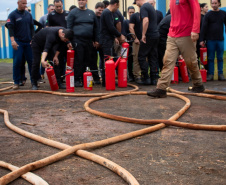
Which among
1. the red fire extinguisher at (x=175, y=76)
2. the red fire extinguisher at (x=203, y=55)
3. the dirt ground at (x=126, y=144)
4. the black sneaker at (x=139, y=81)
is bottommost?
the dirt ground at (x=126, y=144)

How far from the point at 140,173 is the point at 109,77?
15.6 feet

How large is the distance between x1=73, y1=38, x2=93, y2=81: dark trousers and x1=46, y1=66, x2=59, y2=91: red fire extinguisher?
0.78 meters

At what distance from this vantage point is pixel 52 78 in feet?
24.2

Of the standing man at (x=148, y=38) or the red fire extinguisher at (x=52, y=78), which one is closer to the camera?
the red fire extinguisher at (x=52, y=78)

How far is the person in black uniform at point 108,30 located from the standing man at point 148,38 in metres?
0.55

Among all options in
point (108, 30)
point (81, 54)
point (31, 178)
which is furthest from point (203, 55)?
point (31, 178)

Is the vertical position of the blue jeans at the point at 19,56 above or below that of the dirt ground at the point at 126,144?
above

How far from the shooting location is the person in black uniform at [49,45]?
718 cm

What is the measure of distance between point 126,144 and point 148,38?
483cm

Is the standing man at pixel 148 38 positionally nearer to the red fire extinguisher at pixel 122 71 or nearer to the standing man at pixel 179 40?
the red fire extinguisher at pixel 122 71

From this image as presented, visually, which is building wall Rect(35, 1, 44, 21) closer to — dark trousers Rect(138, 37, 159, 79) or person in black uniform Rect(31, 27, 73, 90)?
person in black uniform Rect(31, 27, 73, 90)

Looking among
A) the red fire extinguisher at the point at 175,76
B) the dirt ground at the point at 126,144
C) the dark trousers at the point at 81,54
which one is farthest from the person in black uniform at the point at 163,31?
the dirt ground at the point at 126,144

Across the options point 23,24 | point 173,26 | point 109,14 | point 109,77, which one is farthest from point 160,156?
point 23,24

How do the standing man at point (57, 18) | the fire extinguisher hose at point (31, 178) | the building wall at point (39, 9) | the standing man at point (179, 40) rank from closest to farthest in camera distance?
the fire extinguisher hose at point (31, 178) < the standing man at point (179, 40) < the standing man at point (57, 18) < the building wall at point (39, 9)
